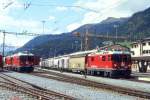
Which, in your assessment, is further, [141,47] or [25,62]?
[141,47]

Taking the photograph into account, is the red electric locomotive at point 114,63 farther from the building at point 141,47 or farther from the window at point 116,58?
the building at point 141,47

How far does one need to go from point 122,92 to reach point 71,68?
144 feet

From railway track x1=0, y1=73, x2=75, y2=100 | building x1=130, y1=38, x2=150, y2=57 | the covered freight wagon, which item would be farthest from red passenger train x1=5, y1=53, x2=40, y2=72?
building x1=130, y1=38, x2=150, y2=57

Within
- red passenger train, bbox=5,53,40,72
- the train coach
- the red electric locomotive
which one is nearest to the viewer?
the red electric locomotive

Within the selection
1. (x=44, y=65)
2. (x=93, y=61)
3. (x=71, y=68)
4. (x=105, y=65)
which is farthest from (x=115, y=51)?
(x=44, y=65)

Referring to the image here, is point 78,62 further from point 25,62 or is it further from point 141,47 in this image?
point 141,47

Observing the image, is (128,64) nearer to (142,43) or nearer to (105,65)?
(105,65)

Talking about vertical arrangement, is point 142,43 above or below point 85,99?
above

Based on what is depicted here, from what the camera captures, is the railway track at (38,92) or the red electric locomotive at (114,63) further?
the red electric locomotive at (114,63)

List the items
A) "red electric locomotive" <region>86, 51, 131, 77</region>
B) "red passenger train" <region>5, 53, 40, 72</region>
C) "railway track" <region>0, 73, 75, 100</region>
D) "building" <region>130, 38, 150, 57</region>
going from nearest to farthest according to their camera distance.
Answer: "railway track" <region>0, 73, 75, 100</region> < "red electric locomotive" <region>86, 51, 131, 77</region> < "red passenger train" <region>5, 53, 40, 72</region> < "building" <region>130, 38, 150, 57</region>

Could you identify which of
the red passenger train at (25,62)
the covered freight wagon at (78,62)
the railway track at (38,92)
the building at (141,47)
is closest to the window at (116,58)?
the covered freight wagon at (78,62)

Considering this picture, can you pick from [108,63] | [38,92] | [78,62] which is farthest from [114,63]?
[38,92]

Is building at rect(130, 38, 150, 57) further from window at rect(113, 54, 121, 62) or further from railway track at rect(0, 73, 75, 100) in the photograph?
railway track at rect(0, 73, 75, 100)

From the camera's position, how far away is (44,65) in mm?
109375
